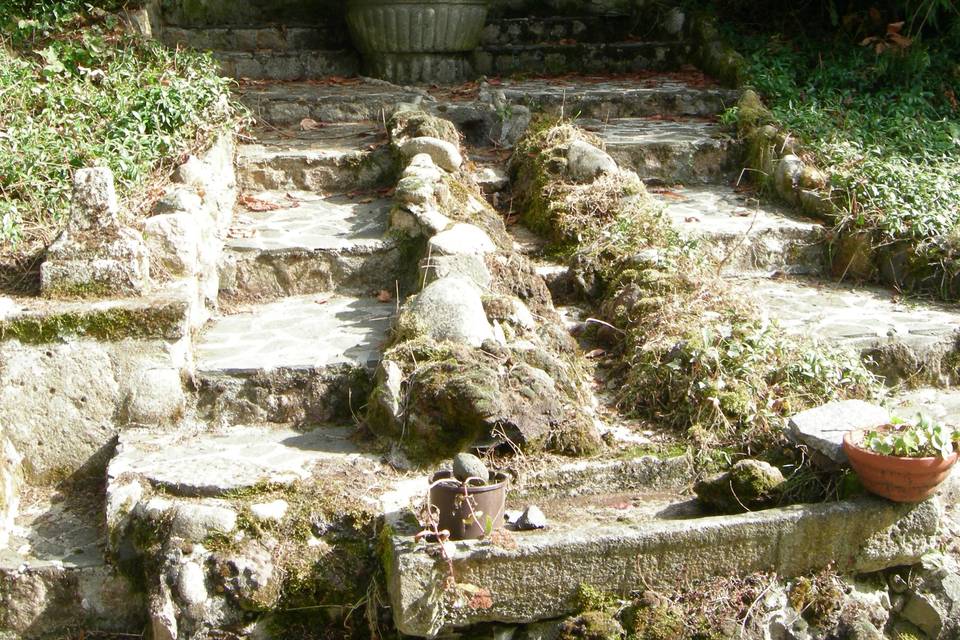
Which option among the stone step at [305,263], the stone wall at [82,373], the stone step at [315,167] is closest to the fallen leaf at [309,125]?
the stone step at [315,167]

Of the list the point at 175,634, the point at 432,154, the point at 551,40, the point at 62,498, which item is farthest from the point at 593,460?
the point at 551,40

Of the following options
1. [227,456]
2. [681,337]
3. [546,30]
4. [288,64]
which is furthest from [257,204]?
[546,30]

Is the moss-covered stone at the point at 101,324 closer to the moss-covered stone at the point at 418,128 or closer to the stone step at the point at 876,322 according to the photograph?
the moss-covered stone at the point at 418,128

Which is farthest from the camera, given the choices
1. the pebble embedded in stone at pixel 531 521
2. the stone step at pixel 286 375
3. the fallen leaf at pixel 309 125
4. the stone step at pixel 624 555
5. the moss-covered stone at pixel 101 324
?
the fallen leaf at pixel 309 125

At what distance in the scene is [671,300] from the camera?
17.6 feet

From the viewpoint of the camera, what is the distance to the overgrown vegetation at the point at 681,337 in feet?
15.3

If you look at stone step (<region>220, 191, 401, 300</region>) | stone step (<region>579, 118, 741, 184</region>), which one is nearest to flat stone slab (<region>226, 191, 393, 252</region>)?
stone step (<region>220, 191, 401, 300</region>)

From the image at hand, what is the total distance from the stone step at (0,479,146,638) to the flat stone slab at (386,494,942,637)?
3.89ft

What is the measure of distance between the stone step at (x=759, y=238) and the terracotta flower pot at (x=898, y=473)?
8.61 ft

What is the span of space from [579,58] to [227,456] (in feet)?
22.2

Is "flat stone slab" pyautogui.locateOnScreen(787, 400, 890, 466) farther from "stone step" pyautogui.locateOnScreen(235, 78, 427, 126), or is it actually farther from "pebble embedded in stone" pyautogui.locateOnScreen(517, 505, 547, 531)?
"stone step" pyautogui.locateOnScreen(235, 78, 427, 126)

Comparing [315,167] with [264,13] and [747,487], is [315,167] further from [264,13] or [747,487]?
[747,487]

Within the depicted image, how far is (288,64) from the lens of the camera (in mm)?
9555

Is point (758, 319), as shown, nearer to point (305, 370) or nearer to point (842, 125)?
point (305, 370)
